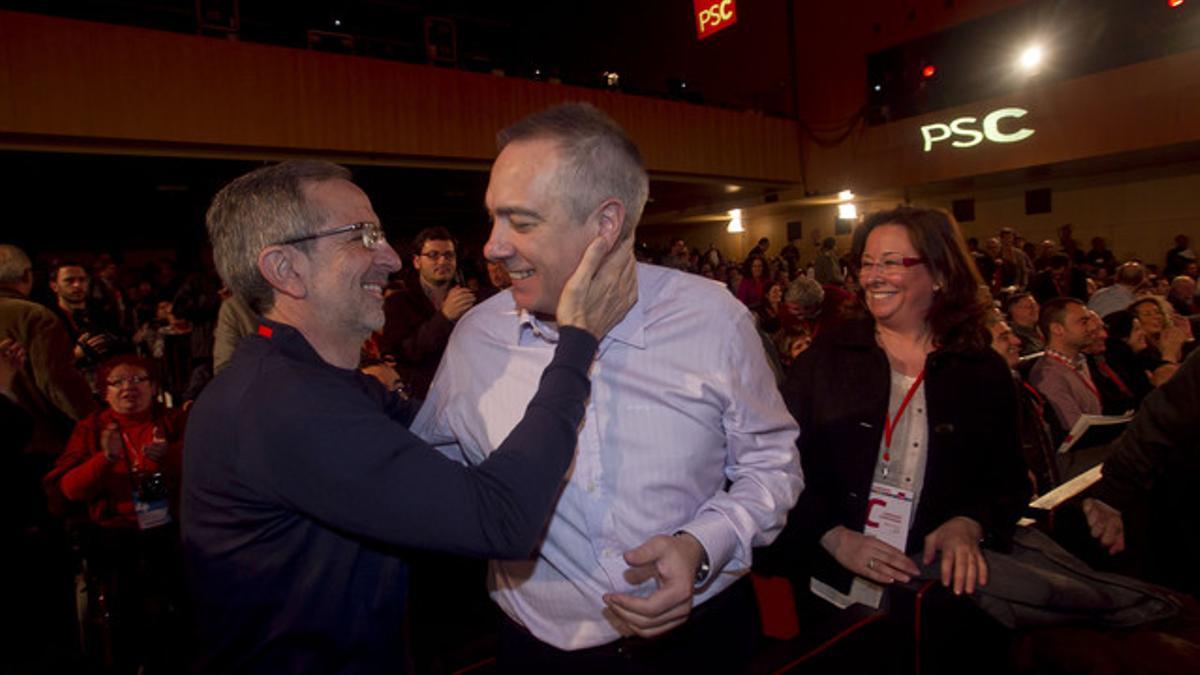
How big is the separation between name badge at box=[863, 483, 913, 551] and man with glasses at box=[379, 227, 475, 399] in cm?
225

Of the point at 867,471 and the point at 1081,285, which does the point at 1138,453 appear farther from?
the point at 1081,285

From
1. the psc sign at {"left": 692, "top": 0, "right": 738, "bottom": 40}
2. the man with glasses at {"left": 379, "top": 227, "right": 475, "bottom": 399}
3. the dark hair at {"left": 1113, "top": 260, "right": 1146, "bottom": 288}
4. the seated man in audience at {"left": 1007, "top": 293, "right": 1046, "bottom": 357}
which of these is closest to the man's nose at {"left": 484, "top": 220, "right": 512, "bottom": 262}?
the man with glasses at {"left": 379, "top": 227, "right": 475, "bottom": 399}

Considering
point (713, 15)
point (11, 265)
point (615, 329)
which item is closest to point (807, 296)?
point (615, 329)

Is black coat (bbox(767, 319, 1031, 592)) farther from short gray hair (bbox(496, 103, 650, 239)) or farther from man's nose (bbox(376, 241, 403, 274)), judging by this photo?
man's nose (bbox(376, 241, 403, 274))

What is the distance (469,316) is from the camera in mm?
1512

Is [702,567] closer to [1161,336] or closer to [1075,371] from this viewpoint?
[1075,371]

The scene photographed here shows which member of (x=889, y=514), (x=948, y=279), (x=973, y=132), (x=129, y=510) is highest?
(x=973, y=132)

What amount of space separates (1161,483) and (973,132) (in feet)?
39.2

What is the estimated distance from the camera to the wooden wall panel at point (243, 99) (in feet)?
23.3

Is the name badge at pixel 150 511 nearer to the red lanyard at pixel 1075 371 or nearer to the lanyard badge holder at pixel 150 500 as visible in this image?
the lanyard badge holder at pixel 150 500

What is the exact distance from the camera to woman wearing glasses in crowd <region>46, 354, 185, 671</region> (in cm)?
276

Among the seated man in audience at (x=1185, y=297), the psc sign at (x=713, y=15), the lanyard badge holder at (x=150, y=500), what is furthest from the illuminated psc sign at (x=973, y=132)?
the lanyard badge holder at (x=150, y=500)

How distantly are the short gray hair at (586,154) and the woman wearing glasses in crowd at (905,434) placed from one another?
990mm

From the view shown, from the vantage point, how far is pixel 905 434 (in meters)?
1.89
